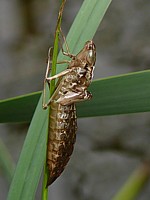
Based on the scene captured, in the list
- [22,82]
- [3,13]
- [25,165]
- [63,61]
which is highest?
[3,13]

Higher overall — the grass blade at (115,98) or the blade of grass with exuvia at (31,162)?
the grass blade at (115,98)

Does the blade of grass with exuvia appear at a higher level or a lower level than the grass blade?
lower

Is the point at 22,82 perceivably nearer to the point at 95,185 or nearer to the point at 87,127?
the point at 87,127

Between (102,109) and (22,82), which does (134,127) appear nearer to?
(22,82)

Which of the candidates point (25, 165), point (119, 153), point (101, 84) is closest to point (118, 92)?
point (101, 84)

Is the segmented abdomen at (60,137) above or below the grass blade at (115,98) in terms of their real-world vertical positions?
below

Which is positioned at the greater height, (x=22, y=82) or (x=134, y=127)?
(x=22, y=82)

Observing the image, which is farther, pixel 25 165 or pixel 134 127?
pixel 134 127
